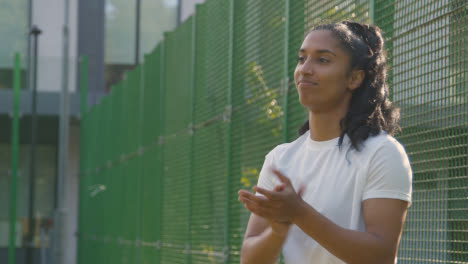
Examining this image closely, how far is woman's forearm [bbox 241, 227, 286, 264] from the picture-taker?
2.83 m

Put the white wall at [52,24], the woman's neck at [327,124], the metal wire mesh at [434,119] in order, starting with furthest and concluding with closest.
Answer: the white wall at [52,24] → the metal wire mesh at [434,119] → the woman's neck at [327,124]

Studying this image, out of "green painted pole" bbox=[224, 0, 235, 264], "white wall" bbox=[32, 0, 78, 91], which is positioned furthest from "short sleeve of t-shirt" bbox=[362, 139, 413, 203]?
"white wall" bbox=[32, 0, 78, 91]

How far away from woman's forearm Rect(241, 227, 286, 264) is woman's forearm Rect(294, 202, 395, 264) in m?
0.19

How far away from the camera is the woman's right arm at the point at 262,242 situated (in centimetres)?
277

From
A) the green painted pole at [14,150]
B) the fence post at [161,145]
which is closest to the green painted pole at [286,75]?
the fence post at [161,145]

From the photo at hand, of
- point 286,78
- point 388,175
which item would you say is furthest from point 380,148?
point 286,78

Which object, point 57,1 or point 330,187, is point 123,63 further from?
point 330,187

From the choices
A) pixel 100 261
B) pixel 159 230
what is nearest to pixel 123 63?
pixel 100 261

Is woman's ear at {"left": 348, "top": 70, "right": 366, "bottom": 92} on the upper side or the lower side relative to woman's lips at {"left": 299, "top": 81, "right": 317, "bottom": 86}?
upper

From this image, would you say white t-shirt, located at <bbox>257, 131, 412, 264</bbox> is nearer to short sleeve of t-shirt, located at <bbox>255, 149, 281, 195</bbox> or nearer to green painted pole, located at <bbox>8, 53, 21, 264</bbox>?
short sleeve of t-shirt, located at <bbox>255, 149, 281, 195</bbox>

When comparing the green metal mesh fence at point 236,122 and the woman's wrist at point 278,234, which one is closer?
the woman's wrist at point 278,234

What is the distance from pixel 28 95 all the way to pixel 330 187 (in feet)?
60.6

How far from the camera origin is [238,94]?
7191 millimetres

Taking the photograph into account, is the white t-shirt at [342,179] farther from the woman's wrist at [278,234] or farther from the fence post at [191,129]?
the fence post at [191,129]
